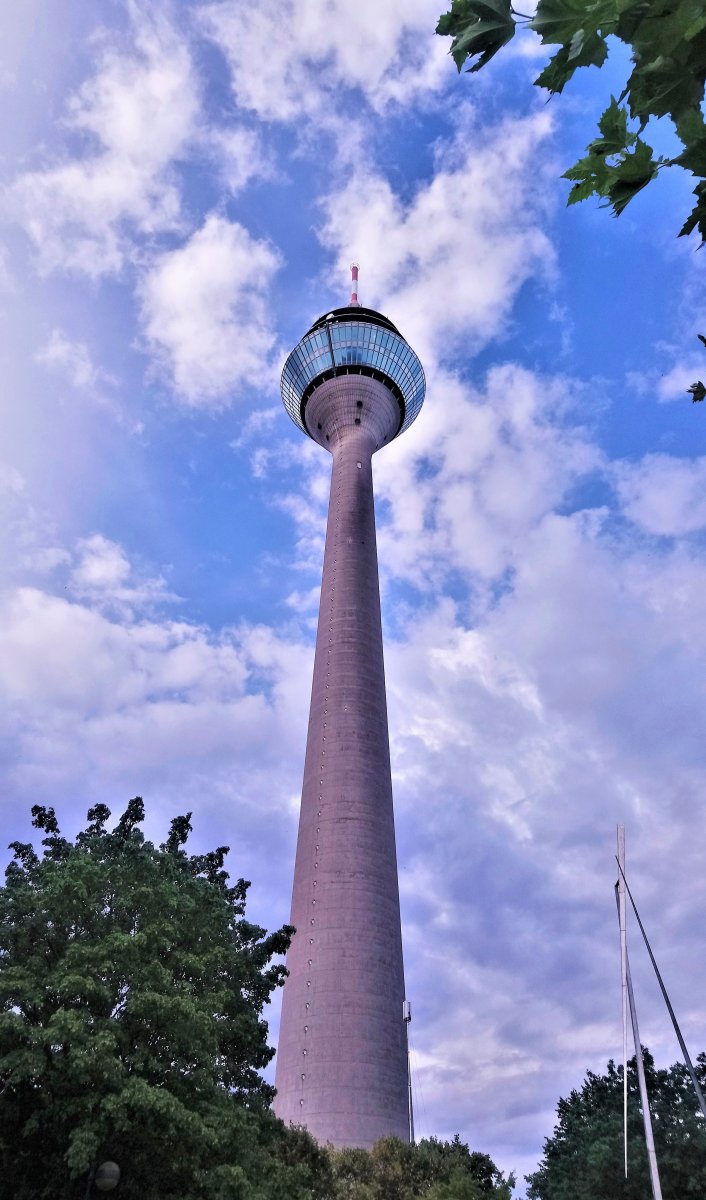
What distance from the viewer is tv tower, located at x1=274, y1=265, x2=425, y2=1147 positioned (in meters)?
58.7

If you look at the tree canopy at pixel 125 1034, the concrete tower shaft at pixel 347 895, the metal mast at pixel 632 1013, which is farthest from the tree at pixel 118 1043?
the concrete tower shaft at pixel 347 895

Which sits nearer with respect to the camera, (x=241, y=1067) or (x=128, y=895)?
(x=128, y=895)

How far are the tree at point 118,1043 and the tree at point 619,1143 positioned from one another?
25869mm

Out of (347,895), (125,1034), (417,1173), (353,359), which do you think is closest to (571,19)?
(125,1034)

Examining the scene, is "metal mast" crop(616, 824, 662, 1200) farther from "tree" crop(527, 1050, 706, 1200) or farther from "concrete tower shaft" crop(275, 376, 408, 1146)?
"concrete tower shaft" crop(275, 376, 408, 1146)

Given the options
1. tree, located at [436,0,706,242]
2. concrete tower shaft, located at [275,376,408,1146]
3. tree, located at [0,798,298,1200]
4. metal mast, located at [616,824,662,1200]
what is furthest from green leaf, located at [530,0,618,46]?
concrete tower shaft, located at [275,376,408,1146]

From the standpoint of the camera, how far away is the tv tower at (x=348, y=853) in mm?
58719

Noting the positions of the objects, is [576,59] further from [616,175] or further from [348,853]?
[348,853]

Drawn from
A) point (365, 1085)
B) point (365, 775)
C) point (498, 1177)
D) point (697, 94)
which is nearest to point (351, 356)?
point (365, 775)

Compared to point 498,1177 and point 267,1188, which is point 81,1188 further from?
point 498,1177

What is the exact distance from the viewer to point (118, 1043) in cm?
2458

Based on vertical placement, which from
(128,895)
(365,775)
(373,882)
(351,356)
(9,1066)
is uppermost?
(351,356)

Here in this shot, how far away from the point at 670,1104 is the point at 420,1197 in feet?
69.1

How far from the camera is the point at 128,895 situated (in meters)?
28.0
